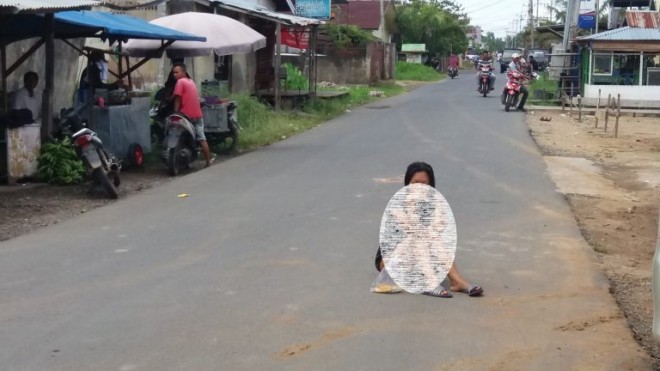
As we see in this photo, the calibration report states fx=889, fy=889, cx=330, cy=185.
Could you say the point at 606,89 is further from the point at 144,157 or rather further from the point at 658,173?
the point at 144,157

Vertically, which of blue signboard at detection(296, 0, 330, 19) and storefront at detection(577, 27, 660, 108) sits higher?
blue signboard at detection(296, 0, 330, 19)

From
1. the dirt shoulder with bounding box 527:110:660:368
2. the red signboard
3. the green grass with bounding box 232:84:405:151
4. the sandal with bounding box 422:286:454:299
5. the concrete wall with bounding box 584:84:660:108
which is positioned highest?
the red signboard

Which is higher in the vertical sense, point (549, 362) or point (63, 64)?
point (63, 64)

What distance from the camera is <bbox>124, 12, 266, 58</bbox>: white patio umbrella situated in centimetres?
1598

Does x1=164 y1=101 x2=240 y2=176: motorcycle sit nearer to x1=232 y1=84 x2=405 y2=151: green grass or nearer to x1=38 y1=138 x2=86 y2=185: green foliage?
x1=38 y1=138 x2=86 y2=185: green foliage

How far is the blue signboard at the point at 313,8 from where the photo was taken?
1401 inches

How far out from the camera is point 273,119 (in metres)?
21.7

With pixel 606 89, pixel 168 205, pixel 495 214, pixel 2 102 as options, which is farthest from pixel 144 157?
pixel 606 89

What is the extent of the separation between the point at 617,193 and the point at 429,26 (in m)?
62.3

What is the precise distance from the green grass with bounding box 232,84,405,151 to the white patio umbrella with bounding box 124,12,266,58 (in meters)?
1.94

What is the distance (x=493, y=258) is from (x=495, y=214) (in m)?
2.24

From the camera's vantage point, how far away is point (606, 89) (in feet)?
105

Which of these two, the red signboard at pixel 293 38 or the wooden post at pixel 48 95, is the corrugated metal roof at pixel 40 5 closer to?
the wooden post at pixel 48 95

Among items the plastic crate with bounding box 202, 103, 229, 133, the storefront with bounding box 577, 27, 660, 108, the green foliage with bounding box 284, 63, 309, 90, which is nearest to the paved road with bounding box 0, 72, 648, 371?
the plastic crate with bounding box 202, 103, 229, 133
